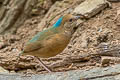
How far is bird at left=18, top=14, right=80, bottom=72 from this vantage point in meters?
5.10

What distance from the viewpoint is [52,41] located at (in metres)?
5.10

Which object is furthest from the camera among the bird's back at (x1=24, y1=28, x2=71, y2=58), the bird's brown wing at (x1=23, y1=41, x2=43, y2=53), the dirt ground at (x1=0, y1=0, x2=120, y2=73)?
the dirt ground at (x1=0, y1=0, x2=120, y2=73)

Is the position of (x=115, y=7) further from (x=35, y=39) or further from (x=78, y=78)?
(x=78, y=78)

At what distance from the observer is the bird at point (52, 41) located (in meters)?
5.10

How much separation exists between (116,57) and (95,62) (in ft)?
1.43

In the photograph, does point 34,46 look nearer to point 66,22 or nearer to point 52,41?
point 52,41

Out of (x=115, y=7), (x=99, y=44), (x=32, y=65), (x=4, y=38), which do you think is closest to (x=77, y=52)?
(x=99, y=44)

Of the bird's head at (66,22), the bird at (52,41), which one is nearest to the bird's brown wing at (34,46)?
the bird at (52,41)

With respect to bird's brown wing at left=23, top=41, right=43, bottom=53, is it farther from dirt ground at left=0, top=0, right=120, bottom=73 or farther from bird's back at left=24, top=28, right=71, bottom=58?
dirt ground at left=0, top=0, right=120, bottom=73

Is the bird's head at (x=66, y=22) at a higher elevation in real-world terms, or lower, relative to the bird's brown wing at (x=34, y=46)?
higher

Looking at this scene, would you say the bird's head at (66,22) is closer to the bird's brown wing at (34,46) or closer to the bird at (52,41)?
the bird at (52,41)

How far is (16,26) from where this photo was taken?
30.5 ft

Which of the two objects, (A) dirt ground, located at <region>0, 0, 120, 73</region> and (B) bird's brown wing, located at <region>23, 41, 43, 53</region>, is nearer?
(B) bird's brown wing, located at <region>23, 41, 43, 53</region>

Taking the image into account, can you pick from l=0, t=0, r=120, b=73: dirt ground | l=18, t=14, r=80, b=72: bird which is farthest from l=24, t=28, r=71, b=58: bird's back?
l=0, t=0, r=120, b=73: dirt ground
